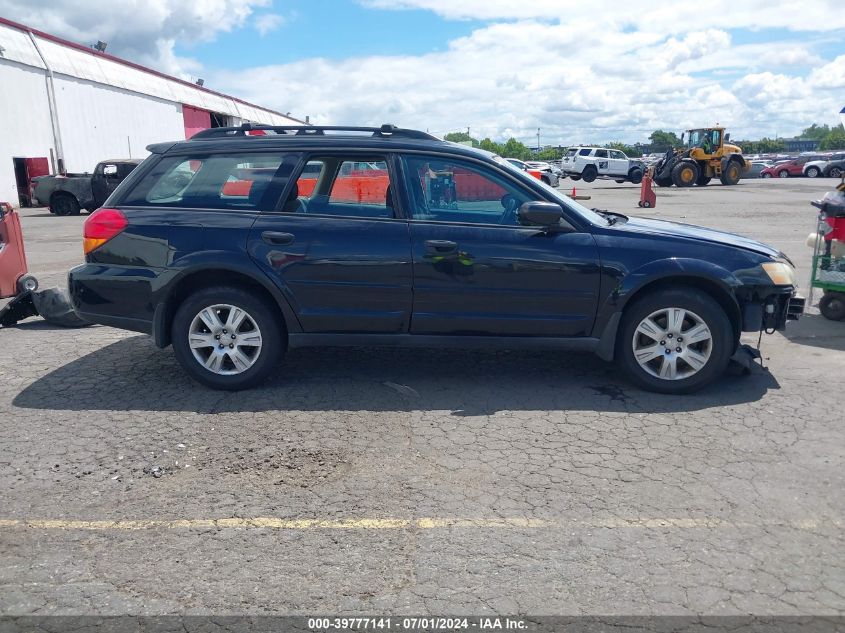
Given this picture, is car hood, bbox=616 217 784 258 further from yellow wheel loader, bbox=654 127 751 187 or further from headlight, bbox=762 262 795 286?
yellow wheel loader, bbox=654 127 751 187

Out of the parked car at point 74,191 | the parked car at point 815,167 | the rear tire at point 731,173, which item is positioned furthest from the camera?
the parked car at point 815,167

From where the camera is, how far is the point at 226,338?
16.7 feet

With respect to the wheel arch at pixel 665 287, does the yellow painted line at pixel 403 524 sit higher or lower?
lower

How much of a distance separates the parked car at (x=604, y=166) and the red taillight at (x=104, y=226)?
36941mm

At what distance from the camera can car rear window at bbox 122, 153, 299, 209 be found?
5141mm

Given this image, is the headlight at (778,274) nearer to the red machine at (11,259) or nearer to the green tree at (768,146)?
the red machine at (11,259)

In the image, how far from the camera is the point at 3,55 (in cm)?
2555

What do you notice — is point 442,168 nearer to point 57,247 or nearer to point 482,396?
point 482,396

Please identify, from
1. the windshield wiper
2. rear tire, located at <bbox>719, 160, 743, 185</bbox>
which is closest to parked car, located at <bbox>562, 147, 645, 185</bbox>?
rear tire, located at <bbox>719, 160, 743, 185</bbox>

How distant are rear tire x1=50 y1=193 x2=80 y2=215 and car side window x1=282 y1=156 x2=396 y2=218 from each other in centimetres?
2041

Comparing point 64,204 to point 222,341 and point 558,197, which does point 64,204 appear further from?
point 558,197

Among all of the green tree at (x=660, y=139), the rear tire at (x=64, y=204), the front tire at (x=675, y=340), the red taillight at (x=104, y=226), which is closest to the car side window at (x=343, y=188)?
the red taillight at (x=104, y=226)

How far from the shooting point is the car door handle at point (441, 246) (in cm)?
492

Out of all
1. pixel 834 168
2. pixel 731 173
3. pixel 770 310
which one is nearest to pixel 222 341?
pixel 770 310
